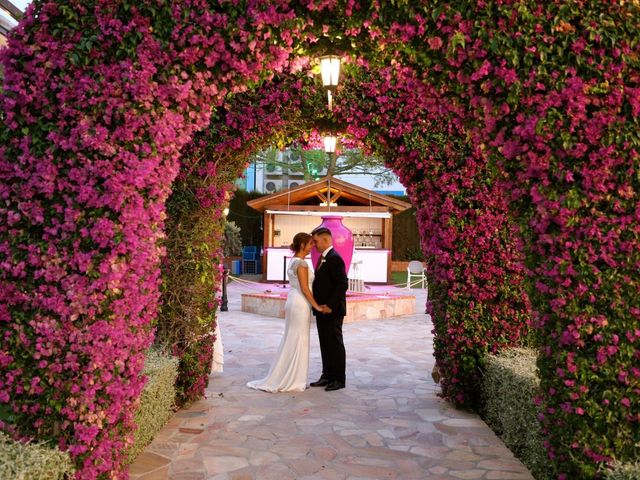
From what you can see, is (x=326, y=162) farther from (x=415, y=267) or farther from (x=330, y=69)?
(x=330, y=69)

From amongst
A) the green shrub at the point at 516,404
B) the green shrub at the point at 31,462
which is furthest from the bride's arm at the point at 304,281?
the green shrub at the point at 31,462

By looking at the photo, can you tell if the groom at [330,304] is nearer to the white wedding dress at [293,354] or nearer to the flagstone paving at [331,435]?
the white wedding dress at [293,354]

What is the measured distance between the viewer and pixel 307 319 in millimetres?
7773

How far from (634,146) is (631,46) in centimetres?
55

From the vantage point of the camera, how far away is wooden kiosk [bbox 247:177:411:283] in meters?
22.0

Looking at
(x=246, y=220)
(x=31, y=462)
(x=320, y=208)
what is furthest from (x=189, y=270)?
(x=246, y=220)

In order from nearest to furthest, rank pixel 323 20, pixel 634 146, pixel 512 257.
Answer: pixel 634 146 < pixel 323 20 < pixel 512 257

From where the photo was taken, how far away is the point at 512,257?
6312 mm

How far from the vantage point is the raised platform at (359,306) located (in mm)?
14273

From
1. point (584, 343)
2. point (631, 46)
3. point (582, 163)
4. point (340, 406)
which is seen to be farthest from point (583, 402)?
point (340, 406)

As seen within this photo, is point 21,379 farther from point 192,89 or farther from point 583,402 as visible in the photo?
point 583,402

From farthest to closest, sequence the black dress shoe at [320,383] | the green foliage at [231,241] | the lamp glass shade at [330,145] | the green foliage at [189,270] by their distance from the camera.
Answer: the green foliage at [231,241]
the lamp glass shade at [330,145]
the black dress shoe at [320,383]
the green foliage at [189,270]

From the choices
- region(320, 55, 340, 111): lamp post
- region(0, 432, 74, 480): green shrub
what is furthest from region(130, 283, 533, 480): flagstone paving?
region(320, 55, 340, 111): lamp post

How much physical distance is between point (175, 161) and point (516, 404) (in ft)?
11.4
